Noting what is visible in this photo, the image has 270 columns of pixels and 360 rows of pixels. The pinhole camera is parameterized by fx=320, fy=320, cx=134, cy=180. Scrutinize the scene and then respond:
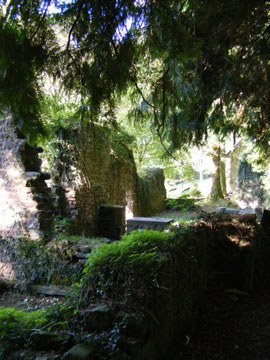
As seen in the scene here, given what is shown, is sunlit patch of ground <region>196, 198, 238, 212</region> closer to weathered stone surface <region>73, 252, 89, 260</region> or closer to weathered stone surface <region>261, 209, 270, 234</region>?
weathered stone surface <region>261, 209, 270, 234</region>

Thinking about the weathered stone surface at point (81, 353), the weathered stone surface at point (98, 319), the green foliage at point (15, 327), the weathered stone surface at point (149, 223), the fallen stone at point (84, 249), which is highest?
the weathered stone surface at point (149, 223)

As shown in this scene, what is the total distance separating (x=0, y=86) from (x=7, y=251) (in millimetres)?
5058

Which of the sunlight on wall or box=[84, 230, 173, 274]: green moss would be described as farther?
the sunlight on wall

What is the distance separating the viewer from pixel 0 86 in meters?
2.34

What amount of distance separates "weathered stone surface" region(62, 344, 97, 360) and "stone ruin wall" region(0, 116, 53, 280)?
4.63 metres

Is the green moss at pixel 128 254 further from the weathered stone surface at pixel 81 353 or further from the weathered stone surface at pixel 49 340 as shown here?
the weathered stone surface at pixel 81 353

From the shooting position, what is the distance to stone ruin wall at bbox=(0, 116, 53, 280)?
657 centimetres

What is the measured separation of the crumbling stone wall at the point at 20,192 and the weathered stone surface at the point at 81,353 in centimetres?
464

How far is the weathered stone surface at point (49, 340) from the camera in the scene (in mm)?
2211

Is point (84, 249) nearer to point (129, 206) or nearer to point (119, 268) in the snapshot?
point (119, 268)

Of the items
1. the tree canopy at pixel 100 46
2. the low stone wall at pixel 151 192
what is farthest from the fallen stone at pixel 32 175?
the low stone wall at pixel 151 192

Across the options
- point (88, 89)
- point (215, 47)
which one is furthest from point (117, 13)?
point (215, 47)

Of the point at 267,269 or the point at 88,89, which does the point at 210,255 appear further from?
the point at 88,89

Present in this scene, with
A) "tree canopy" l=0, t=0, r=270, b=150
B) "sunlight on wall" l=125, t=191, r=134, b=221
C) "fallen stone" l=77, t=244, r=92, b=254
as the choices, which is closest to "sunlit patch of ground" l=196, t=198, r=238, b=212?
"sunlight on wall" l=125, t=191, r=134, b=221
